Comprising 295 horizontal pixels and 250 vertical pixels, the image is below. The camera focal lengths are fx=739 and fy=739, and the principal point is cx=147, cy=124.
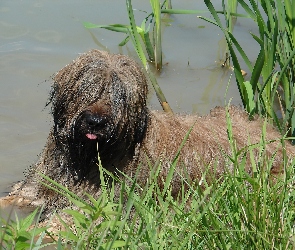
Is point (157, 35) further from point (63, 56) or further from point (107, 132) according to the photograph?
point (107, 132)

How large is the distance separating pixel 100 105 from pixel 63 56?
11.4 ft

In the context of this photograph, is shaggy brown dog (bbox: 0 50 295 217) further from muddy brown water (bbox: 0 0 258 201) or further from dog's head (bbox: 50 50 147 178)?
muddy brown water (bbox: 0 0 258 201)

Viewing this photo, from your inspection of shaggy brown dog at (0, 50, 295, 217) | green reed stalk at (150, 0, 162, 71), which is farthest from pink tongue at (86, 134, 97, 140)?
green reed stalk at (150, 0, 162, 71)

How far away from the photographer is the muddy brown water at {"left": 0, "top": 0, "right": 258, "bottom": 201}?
6.99 m

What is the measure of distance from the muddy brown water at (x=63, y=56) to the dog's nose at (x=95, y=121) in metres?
1.62

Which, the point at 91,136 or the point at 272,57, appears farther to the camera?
the point at 272,57

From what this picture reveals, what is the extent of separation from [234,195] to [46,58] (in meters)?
4.87

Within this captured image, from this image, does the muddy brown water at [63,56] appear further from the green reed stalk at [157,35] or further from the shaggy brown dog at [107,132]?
the shaggy brown dog at [107,132]

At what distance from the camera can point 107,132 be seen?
496 centimetres

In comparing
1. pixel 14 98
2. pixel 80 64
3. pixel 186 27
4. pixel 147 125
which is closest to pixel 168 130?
pixel 147 125

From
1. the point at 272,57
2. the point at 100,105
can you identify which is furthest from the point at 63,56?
the point at 100,105

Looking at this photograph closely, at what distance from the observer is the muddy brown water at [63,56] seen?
6.99 meters

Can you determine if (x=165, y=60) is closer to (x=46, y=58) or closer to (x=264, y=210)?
(x=46, y=58)

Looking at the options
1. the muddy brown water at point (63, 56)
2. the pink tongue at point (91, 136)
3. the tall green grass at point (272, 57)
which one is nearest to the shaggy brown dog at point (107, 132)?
the pink tongue at point (91, 136)
